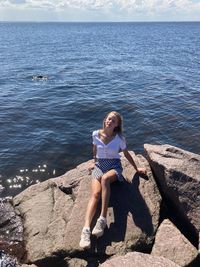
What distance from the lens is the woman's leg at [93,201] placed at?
34.8 feet

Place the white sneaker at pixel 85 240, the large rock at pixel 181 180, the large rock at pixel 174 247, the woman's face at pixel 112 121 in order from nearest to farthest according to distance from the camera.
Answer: the large rock at pixel 174 247 < the white sneaker at pixel 85 240 < the large rock at pixel 181 180 < the woman's face at pixel 112 121

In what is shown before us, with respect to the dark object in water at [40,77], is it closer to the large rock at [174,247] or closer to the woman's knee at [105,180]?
the woman's knee at [105,180]

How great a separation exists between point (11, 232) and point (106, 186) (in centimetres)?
344

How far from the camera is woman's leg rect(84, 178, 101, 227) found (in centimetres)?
1060

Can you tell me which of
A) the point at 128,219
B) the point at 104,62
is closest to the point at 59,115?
the point at 128,219

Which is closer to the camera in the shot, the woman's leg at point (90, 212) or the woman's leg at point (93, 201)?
the woman's leg at point (90, 212)

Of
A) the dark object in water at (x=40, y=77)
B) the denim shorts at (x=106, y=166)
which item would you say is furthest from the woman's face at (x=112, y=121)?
the dark object in water at (x=40, y=77)

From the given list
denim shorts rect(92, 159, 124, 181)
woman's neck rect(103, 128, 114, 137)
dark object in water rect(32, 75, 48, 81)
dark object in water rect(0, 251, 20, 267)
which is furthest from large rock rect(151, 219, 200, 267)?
dark object in water rect(32, 75, 48, 81)

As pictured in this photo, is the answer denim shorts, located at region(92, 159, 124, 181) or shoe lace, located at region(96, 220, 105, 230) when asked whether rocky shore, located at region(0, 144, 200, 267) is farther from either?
denim shorts, located at region(92, 159, 124, 181)

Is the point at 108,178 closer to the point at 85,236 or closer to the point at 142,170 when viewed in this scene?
the point at 142,170

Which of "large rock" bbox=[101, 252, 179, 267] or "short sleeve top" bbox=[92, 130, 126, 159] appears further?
"short sleeve top" bbox=[92, 130, 126, 159]

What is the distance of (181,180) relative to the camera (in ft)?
36.3

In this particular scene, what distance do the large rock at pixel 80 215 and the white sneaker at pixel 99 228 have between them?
24cm

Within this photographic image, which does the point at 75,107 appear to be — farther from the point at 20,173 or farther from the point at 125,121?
the point at 20,173
